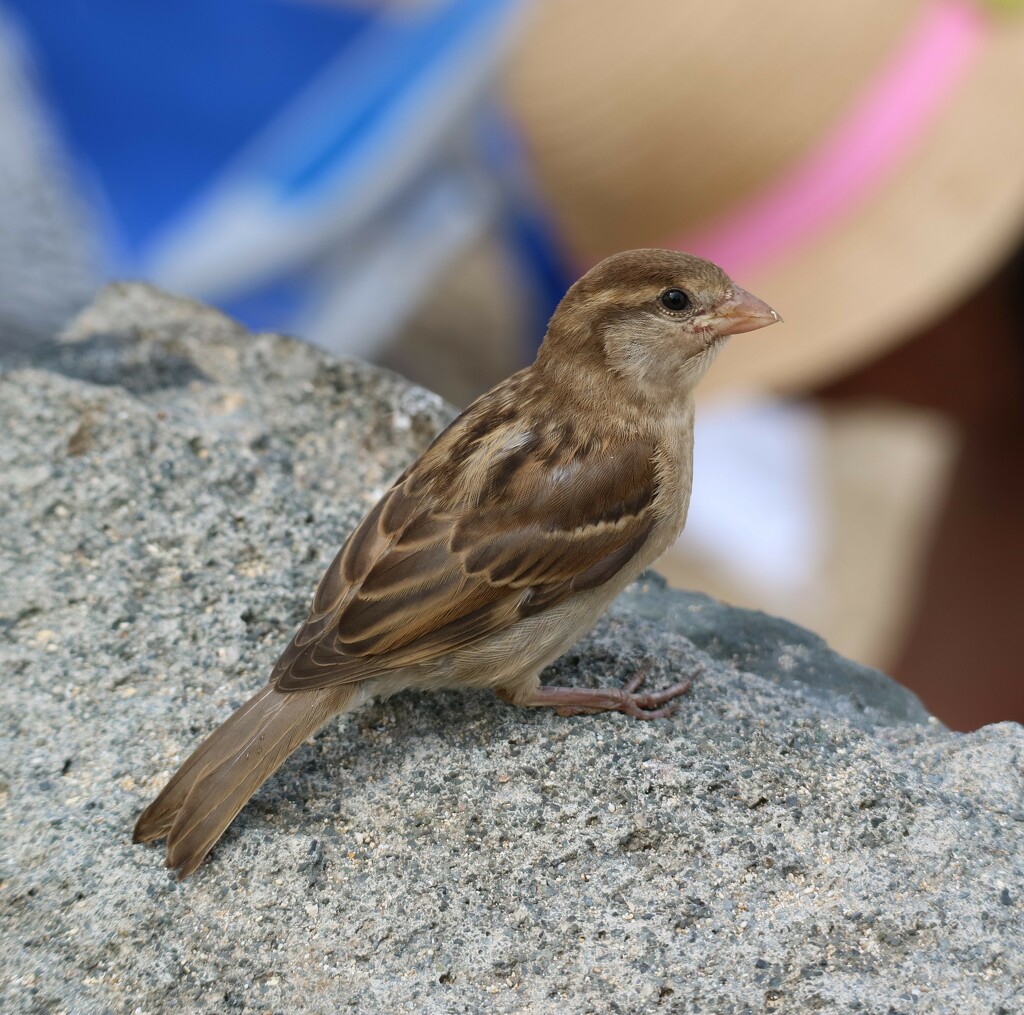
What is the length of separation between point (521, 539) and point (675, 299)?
0.59 metres

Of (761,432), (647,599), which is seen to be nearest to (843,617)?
(761,432)

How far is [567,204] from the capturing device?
17.6ft

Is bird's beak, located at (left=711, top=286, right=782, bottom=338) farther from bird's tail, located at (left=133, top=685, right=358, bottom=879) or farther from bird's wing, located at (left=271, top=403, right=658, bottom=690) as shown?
bird's tail, located at (left=133, top=685, right=358, bottom=879)

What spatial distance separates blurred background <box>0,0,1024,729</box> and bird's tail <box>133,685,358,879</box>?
5.07 ft

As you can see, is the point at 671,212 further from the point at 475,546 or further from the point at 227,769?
the point at 227,769

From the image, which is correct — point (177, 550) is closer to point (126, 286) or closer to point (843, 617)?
point (126, 286)

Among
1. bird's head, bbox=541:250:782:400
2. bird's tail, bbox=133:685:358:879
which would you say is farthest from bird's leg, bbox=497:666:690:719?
bird's head, bbox=541:250:782:400

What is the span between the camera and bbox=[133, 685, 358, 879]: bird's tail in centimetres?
233

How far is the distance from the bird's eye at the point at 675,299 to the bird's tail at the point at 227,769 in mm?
1000

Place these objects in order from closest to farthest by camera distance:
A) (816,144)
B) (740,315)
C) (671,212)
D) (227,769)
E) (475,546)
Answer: (227,769), (475,546), (740,315), (816,144), (671,212)

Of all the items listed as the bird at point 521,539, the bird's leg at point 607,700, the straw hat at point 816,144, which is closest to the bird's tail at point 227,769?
the bird at point 521,539

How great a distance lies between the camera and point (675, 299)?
2.79m

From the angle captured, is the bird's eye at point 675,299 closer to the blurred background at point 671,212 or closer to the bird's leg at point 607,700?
the bird's leg at point 607,700

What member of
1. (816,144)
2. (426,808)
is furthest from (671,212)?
(426,808)
